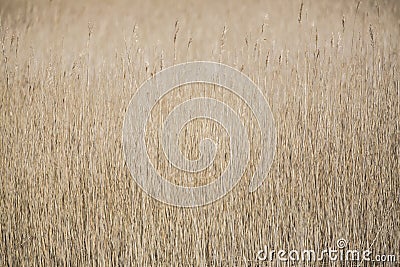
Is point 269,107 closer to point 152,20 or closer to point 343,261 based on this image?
point 343,261

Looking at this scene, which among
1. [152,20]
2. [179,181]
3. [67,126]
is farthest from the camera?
[152,20]

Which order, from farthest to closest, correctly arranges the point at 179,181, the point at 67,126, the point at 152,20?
the point at 152,20, the point at 67,126, the point at 179,181

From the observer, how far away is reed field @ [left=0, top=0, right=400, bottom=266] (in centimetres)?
201

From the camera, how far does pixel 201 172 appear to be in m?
2.04

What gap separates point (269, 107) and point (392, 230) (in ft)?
2.49

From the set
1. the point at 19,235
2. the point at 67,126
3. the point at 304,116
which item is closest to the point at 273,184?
the point at 304,116

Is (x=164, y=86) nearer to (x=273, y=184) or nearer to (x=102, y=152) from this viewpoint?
(x=102, y=152)

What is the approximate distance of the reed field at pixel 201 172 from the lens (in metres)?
2.01

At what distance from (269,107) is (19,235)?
49.3 inches

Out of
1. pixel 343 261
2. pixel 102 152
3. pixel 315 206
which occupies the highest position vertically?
pixel 102 152

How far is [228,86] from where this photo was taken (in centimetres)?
217

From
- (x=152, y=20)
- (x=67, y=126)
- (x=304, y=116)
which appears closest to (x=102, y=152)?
(x=67, y=126)

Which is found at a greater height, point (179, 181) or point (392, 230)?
point (179, 181)

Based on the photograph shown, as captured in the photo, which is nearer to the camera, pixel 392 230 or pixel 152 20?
pixel 392 230
